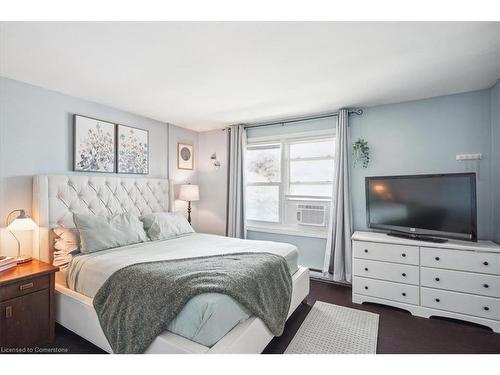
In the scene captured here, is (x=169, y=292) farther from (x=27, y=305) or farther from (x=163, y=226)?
(x=163, y=226)

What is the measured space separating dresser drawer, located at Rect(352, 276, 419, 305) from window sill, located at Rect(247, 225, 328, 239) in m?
0.83

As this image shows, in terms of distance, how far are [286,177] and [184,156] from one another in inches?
70.1

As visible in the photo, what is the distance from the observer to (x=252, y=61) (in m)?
2.02

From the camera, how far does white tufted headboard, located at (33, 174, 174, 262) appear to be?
242cm

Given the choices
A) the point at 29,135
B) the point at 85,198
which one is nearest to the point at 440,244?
the point at 85,198

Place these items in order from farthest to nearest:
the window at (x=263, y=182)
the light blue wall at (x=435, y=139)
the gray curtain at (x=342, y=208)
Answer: the window at (x=263, y=182), the gray curtain at (x=342, y=208), the light blue wall at (x=435, y=139)

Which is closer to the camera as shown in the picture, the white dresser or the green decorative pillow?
the white dresser

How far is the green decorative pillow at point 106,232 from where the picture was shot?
7.74 feet

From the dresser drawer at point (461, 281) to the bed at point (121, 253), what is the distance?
46.6 inches

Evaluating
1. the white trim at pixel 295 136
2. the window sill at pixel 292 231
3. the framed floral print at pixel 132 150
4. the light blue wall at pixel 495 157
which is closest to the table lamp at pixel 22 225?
the framed floral print at pixel 132 150

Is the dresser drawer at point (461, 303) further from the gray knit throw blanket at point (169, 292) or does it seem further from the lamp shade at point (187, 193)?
the lamp shade at point (187, 193)

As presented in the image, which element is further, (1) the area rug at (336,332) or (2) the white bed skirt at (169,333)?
(1) the area rug at (336,332)

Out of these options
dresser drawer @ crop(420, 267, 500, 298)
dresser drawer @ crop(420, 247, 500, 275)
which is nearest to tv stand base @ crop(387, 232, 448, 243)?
dresser drawer @ crop(420, 247, 500, 275)

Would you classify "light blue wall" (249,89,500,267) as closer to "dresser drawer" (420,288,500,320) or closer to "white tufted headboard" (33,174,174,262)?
"dresser drawer" (420,288,500,320)
